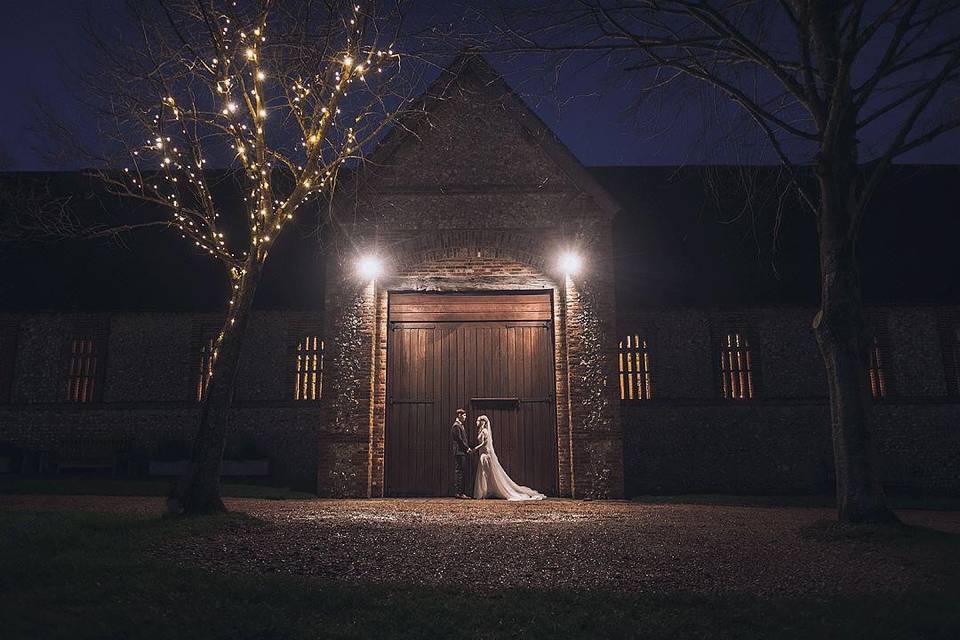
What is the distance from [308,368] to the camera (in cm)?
1838

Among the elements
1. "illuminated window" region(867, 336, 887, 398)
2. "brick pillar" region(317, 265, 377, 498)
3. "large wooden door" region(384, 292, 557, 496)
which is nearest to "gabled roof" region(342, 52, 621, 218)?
"brick pillar" region(317, 265, 377, 498)

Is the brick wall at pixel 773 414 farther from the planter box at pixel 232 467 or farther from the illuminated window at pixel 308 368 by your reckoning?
the planter box at pixel 232 467

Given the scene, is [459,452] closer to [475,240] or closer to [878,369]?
[475,240]

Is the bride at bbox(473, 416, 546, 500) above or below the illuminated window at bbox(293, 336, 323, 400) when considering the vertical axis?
below

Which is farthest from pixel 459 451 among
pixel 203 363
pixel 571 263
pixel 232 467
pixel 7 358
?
pixel 7 358

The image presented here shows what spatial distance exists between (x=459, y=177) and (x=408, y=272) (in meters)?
2.27

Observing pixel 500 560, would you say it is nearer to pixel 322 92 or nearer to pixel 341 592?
pixel 341 592

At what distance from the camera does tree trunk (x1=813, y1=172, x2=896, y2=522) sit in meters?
8.38

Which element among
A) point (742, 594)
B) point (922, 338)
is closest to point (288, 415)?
point (742, 594)

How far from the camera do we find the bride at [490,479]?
13.0m

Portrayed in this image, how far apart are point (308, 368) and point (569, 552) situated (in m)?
12.8

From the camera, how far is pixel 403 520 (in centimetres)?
921

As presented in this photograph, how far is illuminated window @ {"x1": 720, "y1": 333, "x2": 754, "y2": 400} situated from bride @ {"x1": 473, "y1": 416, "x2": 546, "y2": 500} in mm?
7221

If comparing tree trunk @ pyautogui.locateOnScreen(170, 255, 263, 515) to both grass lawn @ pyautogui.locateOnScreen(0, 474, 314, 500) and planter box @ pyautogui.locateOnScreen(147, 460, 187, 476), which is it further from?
planter box @ pyautogui.locateOnScreen(147, 460, 187, 476)
